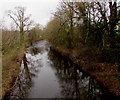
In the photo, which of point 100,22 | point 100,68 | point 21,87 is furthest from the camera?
point 100,22

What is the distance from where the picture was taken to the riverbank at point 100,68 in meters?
11.4

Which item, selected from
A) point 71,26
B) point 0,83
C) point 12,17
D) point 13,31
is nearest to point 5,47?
point 13,31

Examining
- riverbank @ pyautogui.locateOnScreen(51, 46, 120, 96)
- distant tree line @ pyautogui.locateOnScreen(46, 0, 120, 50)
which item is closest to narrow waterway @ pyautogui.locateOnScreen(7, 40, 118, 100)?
riverbank @ pyautogui.locateOnScreen(51, 46, 120, 96)

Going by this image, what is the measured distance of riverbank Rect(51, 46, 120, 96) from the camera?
11.4 meters

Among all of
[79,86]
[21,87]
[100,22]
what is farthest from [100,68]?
[21,87]

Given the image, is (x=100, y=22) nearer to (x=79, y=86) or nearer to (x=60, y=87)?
(x=79, y=86)

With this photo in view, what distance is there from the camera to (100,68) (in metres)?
14.7

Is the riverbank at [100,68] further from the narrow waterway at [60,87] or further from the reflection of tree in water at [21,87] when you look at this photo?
the reflection of tree in water at [21,87]

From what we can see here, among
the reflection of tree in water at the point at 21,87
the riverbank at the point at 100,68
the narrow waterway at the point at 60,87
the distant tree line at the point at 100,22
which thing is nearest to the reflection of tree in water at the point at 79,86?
the narrow waterway at the point at 60,87

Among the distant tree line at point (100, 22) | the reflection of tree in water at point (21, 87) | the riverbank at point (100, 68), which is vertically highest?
the distant tree line at point (100, 22)

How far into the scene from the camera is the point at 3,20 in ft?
47.5

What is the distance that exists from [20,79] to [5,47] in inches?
133

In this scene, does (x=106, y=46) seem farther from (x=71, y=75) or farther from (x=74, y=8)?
(x=74, y=8)

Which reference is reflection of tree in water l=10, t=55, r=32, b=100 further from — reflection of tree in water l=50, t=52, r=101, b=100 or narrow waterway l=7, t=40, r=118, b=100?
reflection of tree in water l=50, t=52, r=101, b=100
